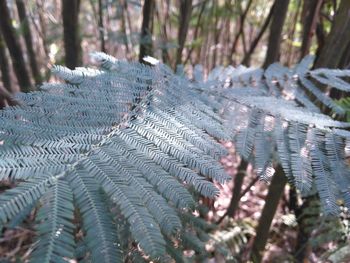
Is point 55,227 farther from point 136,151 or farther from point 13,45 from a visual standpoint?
point 13,45

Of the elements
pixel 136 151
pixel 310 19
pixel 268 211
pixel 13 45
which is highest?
pixel 310 19

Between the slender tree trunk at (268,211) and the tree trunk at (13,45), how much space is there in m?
1.42

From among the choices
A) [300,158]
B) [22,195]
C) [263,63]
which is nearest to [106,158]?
[22,195]

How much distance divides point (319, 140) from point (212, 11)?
6.66 ft

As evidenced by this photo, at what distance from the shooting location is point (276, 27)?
184 cm

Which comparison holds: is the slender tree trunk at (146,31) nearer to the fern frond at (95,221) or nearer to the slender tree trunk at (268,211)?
the slender tree trunk at (268,211)

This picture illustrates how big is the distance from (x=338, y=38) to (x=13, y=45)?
5.48 ft

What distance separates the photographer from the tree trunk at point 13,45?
199 cm

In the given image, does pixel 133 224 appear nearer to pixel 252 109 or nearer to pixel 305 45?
pixel 252 109

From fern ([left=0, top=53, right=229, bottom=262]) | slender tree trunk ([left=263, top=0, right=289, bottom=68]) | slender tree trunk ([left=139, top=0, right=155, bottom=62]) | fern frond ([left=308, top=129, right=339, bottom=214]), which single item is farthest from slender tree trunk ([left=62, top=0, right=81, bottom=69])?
fern frond ([left=308, top=129, right=339, bottom=214])

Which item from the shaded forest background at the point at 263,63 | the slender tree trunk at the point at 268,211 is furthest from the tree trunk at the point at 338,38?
the slender tree trunk at the point at 268,211

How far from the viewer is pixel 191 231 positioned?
56.7 inches

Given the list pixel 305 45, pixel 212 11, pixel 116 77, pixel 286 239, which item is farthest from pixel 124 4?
pixel 286 239

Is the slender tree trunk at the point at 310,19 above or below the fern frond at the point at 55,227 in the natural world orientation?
above
